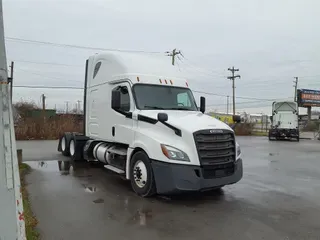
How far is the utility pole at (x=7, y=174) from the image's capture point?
2807 millimetres

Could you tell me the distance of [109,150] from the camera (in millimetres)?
8484

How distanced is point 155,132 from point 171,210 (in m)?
1.65

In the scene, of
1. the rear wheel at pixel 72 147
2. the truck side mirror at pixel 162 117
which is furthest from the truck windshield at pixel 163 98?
the rear wheel at pixel 72 147

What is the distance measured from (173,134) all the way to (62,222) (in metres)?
2.66

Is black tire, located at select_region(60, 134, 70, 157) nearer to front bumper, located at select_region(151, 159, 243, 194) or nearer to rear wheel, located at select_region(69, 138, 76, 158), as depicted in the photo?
rear wheel, located at select_region(69, 138, 76, 158)

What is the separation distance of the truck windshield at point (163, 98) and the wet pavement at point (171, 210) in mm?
2132

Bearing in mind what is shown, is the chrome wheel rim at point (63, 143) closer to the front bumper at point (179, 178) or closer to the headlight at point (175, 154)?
the front bumper at point (179, 178)

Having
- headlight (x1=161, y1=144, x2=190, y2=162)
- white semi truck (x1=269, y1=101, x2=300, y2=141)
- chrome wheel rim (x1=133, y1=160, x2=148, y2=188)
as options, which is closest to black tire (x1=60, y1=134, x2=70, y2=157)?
chrome wheel rim (x1=133, y1=160, x2=148, y2=188)

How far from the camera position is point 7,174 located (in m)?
2.83

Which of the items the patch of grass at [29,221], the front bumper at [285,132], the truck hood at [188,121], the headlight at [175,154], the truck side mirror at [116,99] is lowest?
the front bumper at [285,132]

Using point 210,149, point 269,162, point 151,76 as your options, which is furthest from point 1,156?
point 269,162

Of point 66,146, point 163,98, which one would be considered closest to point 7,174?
point 163,98

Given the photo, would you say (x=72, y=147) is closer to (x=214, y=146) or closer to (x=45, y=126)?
(x=214, y=146)

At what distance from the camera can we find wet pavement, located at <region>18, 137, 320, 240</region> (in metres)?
4.61
